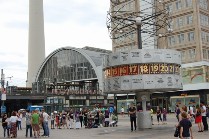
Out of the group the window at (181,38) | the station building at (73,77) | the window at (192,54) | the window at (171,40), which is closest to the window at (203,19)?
the window at (181,38)

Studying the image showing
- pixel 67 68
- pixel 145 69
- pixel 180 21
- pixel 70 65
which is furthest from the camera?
pixel 67 68

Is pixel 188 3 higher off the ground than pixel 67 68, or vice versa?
pixel 188 3

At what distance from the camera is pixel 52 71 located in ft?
350

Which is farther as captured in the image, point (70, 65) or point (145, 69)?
point (70, 65)

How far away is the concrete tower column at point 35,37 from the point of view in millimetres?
122000

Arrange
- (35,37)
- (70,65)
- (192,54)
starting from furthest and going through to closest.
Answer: (35,37) < (70,65) < (192,54)

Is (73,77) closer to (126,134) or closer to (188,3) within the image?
(188,3)

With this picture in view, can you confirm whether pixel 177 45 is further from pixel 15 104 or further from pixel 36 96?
pixel 15 104

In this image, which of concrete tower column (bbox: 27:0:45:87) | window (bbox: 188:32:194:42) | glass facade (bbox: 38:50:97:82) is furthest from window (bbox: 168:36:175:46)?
concrete tower column (bbox: 27:0:45:87)

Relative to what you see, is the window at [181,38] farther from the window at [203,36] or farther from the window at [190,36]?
the window at [203,36]

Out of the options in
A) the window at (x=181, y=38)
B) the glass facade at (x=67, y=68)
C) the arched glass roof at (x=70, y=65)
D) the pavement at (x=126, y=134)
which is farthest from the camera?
the glass facade at (x=67, y=68)

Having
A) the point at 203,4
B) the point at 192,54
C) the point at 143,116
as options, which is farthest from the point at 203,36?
the point at 143,116

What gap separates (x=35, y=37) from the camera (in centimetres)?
12181

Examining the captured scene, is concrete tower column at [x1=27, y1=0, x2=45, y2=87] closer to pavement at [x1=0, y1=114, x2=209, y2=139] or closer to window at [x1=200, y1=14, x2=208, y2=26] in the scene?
window at [x1=200, y1=14, x2=208, y2=26]
